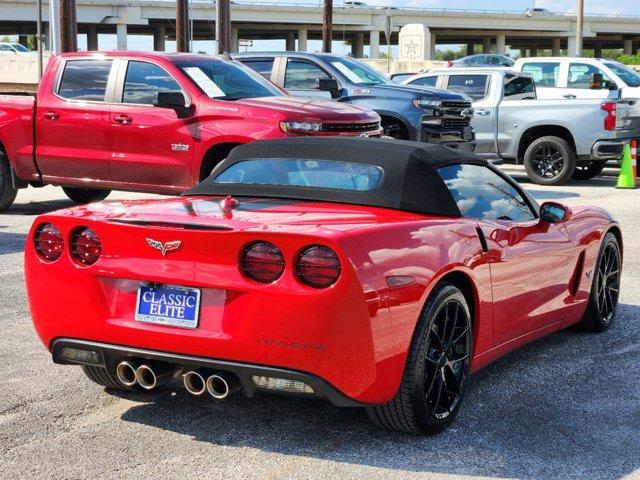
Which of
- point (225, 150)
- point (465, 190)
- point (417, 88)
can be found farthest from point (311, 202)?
point (417, 88)

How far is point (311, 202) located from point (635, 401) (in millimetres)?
1925

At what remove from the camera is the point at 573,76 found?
22.2 meters

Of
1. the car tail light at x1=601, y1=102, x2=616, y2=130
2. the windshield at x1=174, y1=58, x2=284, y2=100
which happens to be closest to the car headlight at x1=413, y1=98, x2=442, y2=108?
the car tail light at x1=601, y1=102, x2=616, y2=130

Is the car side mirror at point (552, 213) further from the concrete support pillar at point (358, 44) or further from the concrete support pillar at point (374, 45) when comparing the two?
the concrete support pillar at point (358, 44)

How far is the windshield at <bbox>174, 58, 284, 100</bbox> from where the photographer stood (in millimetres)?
12234

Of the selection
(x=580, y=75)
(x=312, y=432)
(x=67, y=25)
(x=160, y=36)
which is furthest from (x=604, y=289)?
(x=160, y=36)

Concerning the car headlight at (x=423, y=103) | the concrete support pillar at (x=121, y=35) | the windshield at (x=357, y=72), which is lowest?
the car headlight at (x=423, y=103)

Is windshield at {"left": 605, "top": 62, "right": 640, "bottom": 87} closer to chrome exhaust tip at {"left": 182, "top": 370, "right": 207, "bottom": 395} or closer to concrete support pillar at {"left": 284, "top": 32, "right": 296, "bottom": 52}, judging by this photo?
chrome exhaust tip at {"left": 182, "top": 370, "right": 207, "bottom": 395}

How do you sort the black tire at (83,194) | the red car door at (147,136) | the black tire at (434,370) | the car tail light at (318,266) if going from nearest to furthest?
the car tail light at (318,266)
the black tire at (434,370)
the red car door at (147,136)
the black tire at (83,194)

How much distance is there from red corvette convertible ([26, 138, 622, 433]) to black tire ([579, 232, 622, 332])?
1272 millimetres

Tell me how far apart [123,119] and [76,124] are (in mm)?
613

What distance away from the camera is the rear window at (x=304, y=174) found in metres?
5.62

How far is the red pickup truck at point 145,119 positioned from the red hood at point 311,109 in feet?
0.04

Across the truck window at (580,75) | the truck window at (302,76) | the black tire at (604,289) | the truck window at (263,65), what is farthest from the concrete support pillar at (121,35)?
the black tire at (604,289)
